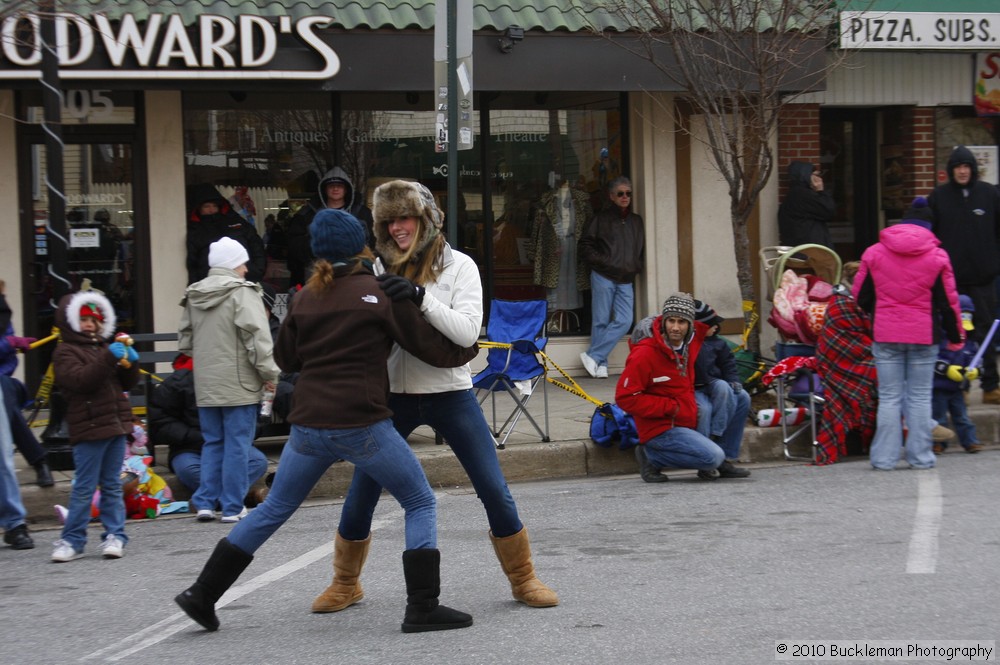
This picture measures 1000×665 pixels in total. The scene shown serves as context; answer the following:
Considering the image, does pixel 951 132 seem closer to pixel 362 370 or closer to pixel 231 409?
pixel 231 409

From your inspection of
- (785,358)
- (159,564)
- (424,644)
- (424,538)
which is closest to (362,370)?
(424,538)

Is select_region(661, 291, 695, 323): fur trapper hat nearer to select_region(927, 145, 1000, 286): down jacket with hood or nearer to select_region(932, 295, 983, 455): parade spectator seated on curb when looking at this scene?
select_region(932, 295, 983, 455): parade spectator seated on curb

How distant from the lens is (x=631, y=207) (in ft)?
42.5

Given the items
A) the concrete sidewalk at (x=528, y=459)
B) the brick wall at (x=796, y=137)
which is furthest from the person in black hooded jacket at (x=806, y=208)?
the concrete sidewalk at (x=528, y=459)

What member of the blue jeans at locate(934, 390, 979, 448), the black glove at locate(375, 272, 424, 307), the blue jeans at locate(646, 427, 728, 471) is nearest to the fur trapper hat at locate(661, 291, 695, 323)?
the blue jeans at locate(646, 427, 728, 471)

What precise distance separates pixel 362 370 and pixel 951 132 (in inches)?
411

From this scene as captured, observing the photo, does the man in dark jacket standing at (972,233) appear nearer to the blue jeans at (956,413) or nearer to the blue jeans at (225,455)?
the blue jeans at (956,413)

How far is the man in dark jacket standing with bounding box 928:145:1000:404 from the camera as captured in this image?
36.3 feet

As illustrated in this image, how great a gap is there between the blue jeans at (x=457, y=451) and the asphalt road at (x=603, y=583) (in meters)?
0.44

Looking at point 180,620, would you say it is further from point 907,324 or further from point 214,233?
point 214,233

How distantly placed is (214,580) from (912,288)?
18.5 ft

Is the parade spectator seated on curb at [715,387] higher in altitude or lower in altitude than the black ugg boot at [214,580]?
higher

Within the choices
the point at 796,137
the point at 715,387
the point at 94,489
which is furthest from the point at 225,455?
the point at 796,137

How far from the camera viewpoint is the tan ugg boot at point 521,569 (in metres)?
5.69
